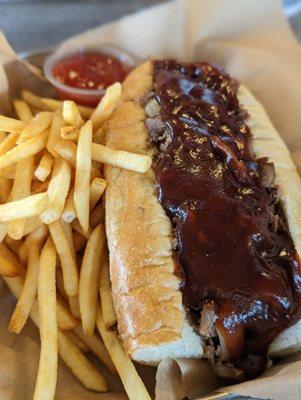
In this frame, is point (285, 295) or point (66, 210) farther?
point (66, 210)

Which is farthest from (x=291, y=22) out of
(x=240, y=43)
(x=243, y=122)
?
(x=243, y=122)

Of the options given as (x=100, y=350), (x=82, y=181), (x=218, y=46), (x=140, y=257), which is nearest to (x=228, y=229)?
(x=140, y=257)

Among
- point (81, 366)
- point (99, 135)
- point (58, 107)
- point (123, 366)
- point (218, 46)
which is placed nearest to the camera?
point (123, 366)

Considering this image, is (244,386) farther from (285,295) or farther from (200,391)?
(285,295)

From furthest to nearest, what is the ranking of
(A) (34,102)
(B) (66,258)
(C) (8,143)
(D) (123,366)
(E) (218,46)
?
(E) (218,46) < (A) (34,102) < (C) (8,143) < (B) (66,258) < (D) (123,366)

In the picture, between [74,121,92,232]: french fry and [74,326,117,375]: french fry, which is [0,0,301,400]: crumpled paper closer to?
[74,326,117,375]: french fry

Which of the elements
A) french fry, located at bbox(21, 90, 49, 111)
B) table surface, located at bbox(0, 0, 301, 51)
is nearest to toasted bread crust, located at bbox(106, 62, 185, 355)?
french fry, located at bbox(21, 90, 49, 111)

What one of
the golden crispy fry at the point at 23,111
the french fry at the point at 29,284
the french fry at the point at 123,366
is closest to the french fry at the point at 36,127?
the golden crispy fry at the point at 23,111

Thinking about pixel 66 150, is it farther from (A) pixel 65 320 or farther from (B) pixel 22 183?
(A) pixel 65 320
